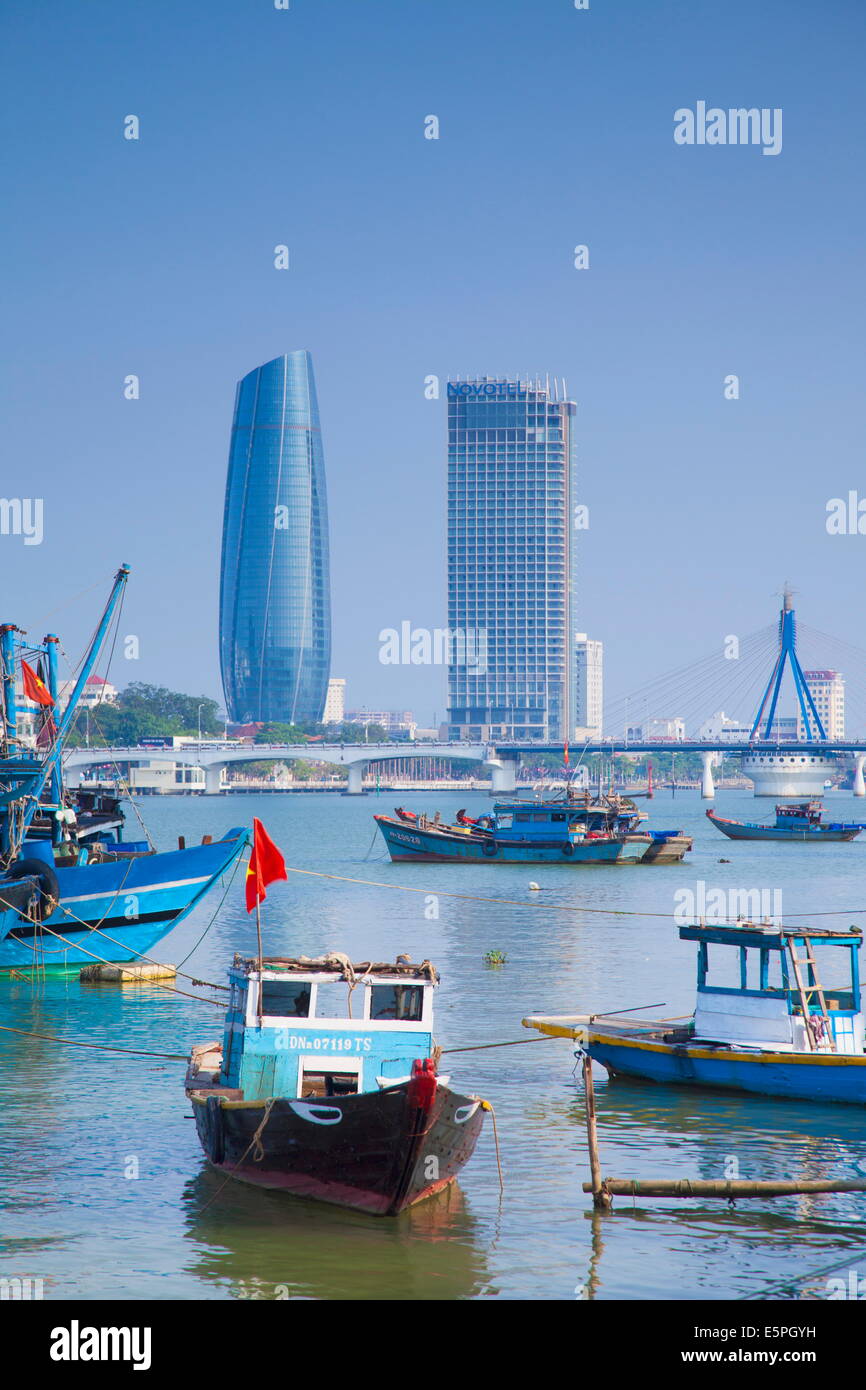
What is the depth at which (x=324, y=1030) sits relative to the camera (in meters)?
20.4

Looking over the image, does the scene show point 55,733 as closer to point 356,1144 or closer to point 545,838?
point 356,1144

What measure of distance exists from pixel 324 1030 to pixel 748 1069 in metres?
8.57

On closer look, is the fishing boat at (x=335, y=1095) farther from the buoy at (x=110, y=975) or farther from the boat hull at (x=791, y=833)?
the boat hull at (x=791, y=833)

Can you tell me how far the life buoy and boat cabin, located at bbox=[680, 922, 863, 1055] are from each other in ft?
66.2

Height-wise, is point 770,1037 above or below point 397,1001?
below

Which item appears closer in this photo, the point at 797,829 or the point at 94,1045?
the point at 94,1045

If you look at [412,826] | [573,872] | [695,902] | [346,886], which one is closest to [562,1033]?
[695,902]

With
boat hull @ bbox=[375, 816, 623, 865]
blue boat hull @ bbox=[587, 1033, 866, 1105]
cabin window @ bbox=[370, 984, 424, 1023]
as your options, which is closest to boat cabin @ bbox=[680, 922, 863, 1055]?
blue boat hull @ bbox=[587, 1033, 866, 1105]

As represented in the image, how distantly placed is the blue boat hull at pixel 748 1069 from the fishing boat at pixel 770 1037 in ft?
0.05

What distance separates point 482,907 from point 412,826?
27865 mm

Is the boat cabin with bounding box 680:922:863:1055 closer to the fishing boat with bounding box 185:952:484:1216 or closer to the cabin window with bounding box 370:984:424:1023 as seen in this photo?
the cabin window with bounding box 370:984:424:1023

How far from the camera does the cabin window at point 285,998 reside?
2070 cm

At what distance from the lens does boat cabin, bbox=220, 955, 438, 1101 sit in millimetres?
20219

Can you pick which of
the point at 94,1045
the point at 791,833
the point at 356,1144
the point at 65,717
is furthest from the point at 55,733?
the point at 791,833
